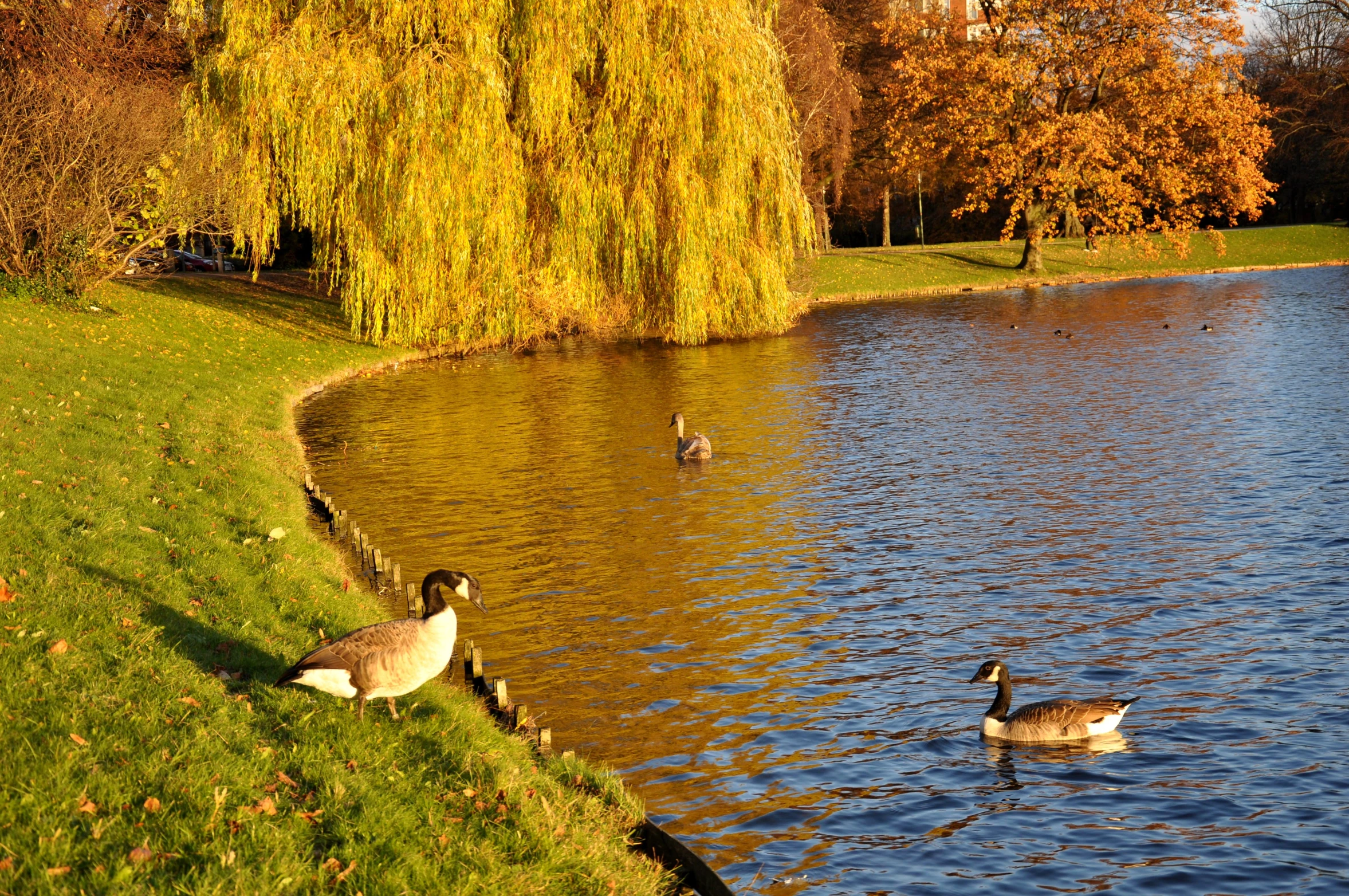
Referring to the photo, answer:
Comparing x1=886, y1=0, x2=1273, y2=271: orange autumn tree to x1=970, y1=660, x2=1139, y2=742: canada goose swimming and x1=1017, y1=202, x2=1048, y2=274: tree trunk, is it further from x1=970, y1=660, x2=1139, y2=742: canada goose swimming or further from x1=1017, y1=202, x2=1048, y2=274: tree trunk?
x1=970, y1=660, x2=1139, y2=742: canada goose swimming

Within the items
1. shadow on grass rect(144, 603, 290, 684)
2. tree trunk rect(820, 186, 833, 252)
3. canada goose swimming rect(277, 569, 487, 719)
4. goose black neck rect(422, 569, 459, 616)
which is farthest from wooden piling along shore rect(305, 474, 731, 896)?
tree trunk rect(820, 186, 833, 252)

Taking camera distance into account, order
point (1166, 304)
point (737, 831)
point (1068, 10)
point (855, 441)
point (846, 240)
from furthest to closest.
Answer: point (846, 240) < point (1068, 10) < point (1166, 304) < point (855, 441) < point (737, 831)

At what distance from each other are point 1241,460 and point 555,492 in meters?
11.8

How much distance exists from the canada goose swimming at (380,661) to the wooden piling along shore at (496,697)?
1.41 feet

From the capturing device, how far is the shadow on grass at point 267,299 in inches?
1559

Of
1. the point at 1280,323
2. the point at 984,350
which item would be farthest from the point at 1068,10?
the point at 984,350

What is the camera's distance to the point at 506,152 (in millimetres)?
34219

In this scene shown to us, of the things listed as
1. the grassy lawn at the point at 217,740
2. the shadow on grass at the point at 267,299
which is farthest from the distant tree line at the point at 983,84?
the grassy lawn at the point at 217,740

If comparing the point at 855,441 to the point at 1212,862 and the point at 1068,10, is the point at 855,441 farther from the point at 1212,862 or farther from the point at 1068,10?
the point at 1068,10

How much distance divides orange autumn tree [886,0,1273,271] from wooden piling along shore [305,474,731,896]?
47072mm

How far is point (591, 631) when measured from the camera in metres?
13.0

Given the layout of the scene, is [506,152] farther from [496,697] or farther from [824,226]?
[824,226]

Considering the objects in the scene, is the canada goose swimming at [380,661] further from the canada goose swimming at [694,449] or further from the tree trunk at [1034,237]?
the tree trunk at [1034,237]

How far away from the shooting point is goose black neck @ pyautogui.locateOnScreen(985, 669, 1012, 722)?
34.1 feet
